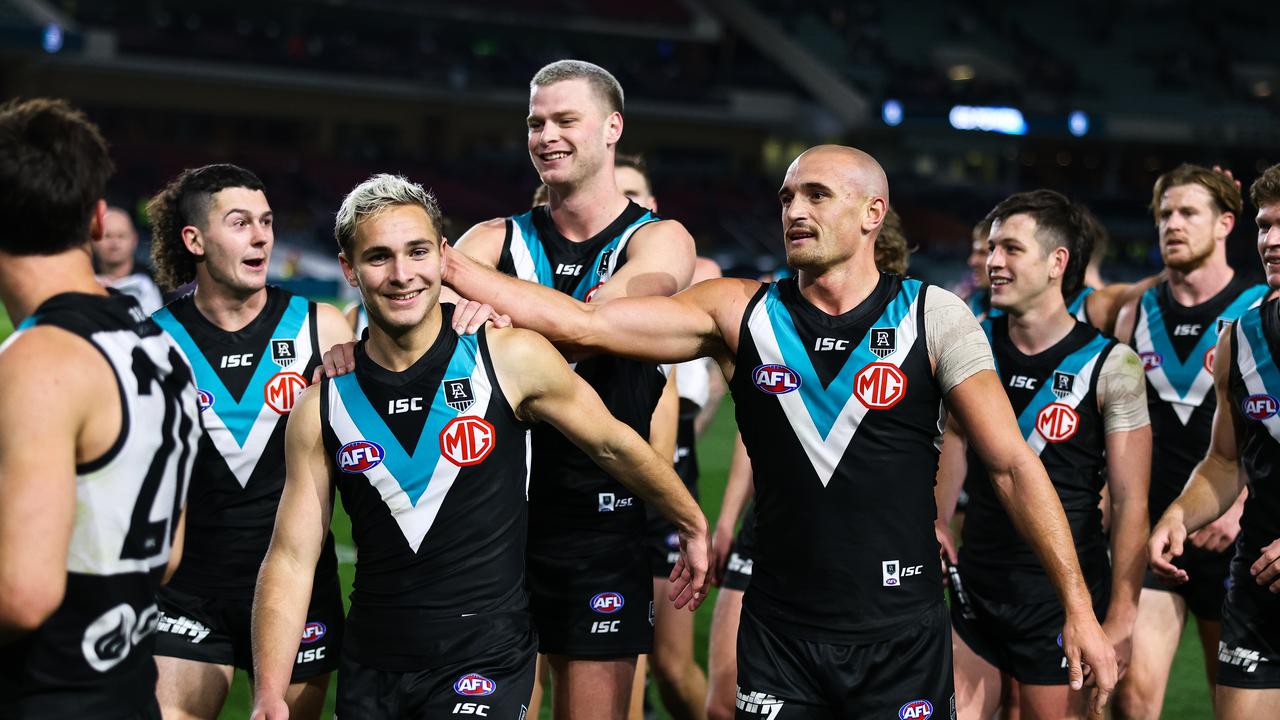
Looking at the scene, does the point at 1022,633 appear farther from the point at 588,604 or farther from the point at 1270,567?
the point at 588,604

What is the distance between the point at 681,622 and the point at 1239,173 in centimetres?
4689

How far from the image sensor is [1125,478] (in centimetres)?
515

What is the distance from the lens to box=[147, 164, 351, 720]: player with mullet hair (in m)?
4.84

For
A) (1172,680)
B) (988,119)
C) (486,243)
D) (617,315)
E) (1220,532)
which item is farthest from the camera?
(988,119)

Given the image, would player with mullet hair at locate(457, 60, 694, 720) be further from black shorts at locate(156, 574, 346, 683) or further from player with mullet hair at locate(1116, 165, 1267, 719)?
player with mullet hair at locate(1116, 165, 1267, 719)

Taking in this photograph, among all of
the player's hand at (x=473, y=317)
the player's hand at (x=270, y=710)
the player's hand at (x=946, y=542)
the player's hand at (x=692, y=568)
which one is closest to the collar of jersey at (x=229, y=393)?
the player's hand at (x=473, y=317)

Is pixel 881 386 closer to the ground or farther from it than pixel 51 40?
closer to the ground

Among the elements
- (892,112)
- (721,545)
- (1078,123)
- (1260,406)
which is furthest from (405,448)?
(1078,123)

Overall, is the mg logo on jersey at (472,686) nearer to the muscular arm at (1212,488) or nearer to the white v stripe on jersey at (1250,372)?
the muscular arm at (1212,488)

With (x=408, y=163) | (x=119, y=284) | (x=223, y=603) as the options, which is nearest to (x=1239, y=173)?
(x=408, y=163)

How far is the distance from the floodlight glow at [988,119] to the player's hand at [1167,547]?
39668 millimetres

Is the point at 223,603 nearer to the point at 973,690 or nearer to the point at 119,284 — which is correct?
the point at 973,690

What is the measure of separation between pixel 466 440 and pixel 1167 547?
2672mm

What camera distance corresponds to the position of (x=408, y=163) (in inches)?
1519
